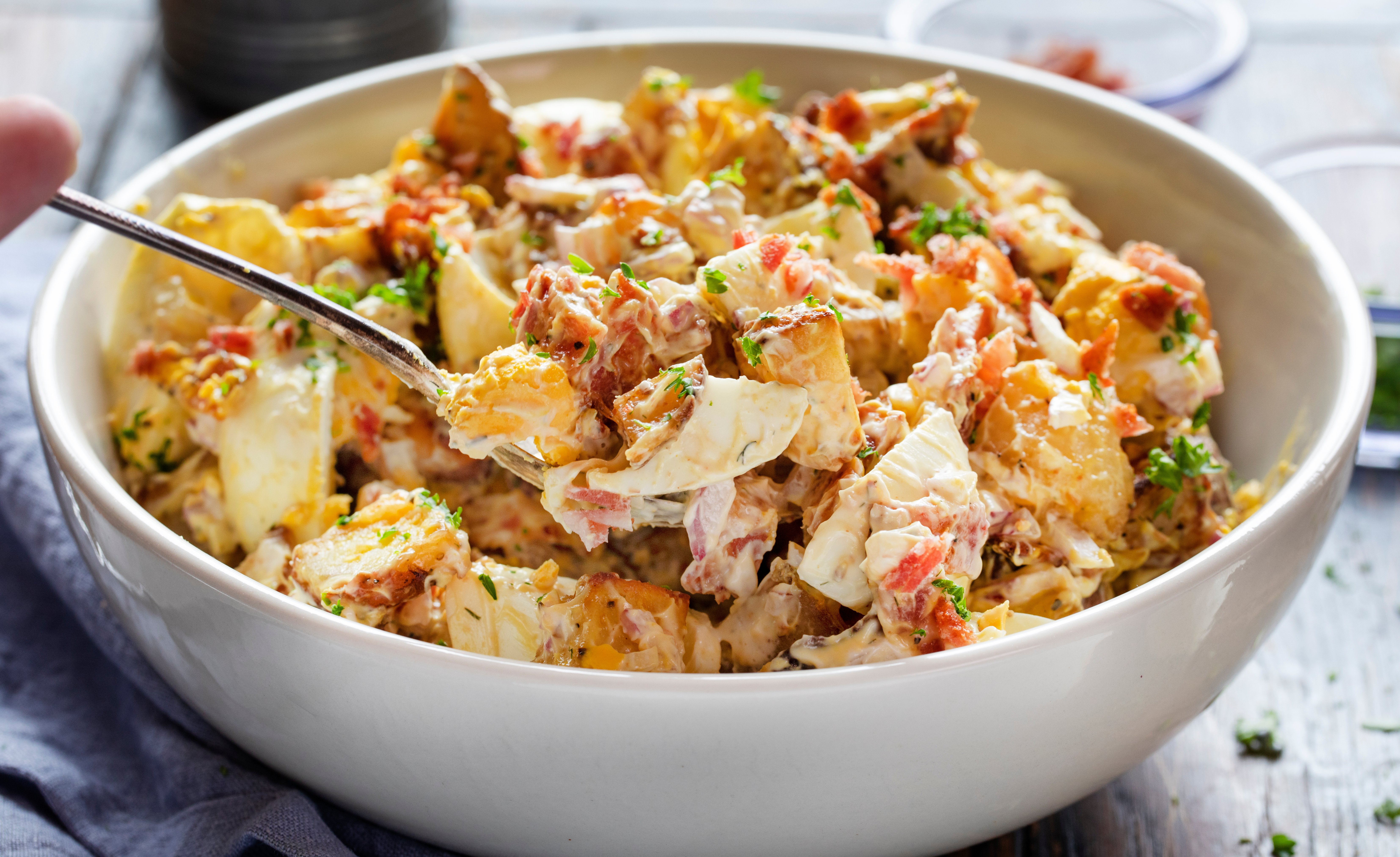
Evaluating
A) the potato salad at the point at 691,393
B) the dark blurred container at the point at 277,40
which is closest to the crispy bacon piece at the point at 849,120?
the potato salad at the point at 691,393

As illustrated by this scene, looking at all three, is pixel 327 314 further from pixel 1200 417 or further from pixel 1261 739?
pixel 1261 739

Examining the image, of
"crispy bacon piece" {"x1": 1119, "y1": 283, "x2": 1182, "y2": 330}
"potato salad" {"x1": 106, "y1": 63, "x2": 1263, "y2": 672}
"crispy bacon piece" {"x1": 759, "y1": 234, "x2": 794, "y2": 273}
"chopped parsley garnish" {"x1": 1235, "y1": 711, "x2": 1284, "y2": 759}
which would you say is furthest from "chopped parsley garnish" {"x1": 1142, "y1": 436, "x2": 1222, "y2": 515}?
"crispy bacon piece" {"x1": 759, "y1": 234, "x2": 794, "y2": 273}

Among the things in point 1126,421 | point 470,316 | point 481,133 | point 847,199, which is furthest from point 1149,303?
point 481,133

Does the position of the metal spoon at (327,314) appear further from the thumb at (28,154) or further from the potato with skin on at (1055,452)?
the potato with skin on at (1055,452)

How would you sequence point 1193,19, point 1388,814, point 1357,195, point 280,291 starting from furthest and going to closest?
1. point 1193,19
2. point 1357,195
3. point 1388,814
4. point 280,291

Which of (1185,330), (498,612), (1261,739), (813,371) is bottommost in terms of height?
(1261,739)

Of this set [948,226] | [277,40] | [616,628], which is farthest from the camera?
[277,40]

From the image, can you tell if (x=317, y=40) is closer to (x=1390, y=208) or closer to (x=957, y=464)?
(x=957, y=464)

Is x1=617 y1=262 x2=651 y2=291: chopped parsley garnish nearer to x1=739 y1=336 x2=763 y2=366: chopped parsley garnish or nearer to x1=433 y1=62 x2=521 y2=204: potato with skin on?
x1=739 y1=336 x2=763 y2=366: chopped parsley garnish
